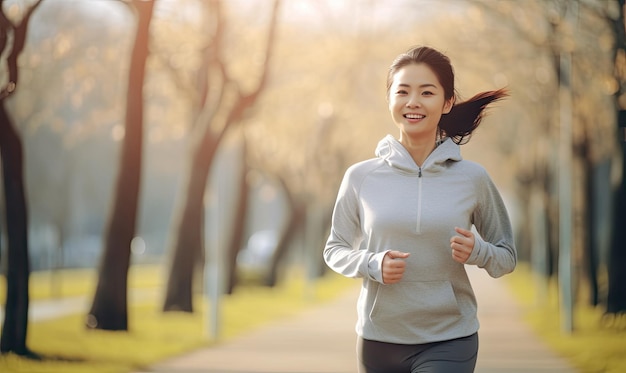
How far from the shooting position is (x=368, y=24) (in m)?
34.2

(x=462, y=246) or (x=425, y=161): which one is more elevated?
(x=425, y=161)

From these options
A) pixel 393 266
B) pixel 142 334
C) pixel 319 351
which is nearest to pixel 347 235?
pixel 393 266

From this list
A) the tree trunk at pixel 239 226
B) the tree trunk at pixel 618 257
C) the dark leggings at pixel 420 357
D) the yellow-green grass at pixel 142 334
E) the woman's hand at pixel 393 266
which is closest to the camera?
the woman's hand at pixel 393 266

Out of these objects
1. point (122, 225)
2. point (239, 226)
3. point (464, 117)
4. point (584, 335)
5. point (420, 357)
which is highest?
point (464, 117)

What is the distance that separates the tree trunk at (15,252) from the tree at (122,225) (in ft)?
14.1

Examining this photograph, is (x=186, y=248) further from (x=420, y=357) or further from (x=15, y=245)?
(x=420, y=357)

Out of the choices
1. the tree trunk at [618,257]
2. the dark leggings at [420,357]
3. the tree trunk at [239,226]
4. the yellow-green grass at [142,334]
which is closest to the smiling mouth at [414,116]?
the dark leggings at [420,357]

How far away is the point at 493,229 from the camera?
16.6ft

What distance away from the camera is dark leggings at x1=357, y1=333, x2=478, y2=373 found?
4816mm

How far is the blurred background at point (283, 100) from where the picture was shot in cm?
1875

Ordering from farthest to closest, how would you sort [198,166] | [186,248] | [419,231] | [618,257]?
[186,248]
[198,166]
[618,257]
[419,231]

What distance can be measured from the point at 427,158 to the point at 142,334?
15.0 metres

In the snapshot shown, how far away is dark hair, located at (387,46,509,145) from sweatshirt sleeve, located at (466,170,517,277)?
0.87 ft

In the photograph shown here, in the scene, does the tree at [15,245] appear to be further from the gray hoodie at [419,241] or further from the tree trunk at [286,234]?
the tree trunk at [286,234]
